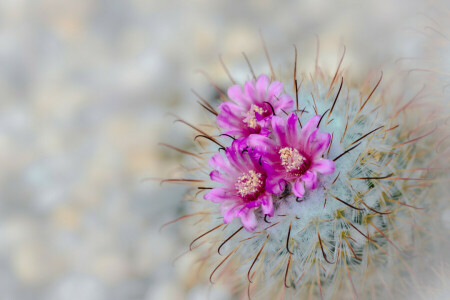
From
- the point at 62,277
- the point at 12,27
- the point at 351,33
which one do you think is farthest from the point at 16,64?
the point at 351,33

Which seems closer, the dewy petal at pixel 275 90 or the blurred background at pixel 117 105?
the dewy petal at pixel 275 90

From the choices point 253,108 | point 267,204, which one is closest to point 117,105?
point 253,108

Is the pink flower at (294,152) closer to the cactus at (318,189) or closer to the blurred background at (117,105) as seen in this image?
the cactus at (318,189)

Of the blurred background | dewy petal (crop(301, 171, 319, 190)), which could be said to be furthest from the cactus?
the blurred background

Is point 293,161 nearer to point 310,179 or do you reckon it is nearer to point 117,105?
point 310,179

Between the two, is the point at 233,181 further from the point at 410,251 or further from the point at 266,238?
the point at 410,251

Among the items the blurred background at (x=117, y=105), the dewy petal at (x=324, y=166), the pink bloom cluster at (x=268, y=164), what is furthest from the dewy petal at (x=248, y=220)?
the blurred background at (x=117, y=105)

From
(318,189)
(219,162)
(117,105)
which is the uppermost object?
(117,105)
